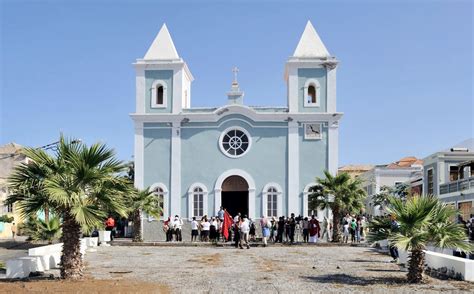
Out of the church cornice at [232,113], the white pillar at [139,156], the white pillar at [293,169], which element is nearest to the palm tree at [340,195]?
the white pillar at [293,169]

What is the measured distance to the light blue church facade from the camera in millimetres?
36469

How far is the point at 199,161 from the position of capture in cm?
3703

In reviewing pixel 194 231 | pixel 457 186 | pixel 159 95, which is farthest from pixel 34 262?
pixel 457 186

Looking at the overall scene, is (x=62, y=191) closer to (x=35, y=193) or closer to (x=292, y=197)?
(x=35, y=193)

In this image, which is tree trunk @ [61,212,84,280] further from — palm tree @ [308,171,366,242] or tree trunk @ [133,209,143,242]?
palm tree @ [308,171,366,242]

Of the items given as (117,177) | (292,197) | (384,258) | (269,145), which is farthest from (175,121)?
(117,177)

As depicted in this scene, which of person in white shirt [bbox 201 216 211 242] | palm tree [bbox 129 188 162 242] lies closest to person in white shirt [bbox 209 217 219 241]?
person in white shirt [bbox 201 216 211 242]

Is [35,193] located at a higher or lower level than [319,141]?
lower

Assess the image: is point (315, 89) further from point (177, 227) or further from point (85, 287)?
point (85, 287)

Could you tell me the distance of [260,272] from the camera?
56.5ft

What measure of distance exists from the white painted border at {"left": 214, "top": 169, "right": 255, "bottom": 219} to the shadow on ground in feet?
64.9

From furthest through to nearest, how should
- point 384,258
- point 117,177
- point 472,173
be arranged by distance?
point 472,173
point 384,258
point 117,177

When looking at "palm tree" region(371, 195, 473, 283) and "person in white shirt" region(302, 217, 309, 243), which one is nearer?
"palm tree" region(371, 195, 473, 283)

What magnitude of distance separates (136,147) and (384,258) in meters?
18.9
